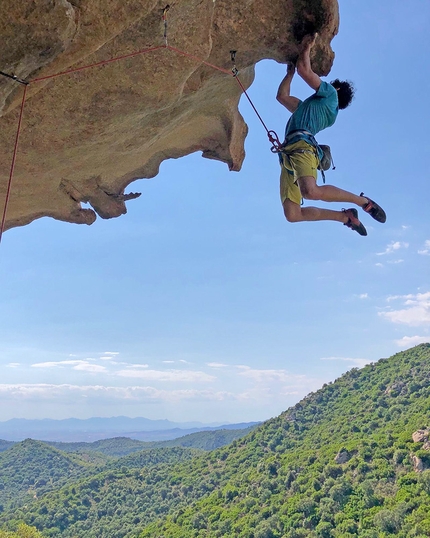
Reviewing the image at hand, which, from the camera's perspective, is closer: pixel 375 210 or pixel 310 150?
pixel 310 150

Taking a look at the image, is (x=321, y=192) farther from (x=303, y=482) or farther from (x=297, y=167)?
(x=303, y=482)

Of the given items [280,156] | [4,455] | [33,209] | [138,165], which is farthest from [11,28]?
[4,455]

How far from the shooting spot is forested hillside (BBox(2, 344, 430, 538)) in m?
42.6

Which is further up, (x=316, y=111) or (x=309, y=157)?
(x=316, y=111)

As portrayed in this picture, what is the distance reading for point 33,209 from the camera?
8633mm

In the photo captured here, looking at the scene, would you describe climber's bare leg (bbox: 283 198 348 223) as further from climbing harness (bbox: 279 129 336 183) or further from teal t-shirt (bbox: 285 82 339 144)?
teal t-shirt (bbox: 285 82 339 144)

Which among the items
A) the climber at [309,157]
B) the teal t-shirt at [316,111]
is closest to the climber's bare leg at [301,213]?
the climber at [309,157]

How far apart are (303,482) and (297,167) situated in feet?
179

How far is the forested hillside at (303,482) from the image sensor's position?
140 ft

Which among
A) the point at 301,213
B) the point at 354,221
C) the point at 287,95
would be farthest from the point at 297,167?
the point at 287,95

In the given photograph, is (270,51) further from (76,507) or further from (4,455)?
(4,455)

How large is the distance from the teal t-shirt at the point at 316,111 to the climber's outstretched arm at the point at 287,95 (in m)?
0.27

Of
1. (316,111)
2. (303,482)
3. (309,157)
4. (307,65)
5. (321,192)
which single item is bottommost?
(303,482)

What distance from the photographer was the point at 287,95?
216 inches
